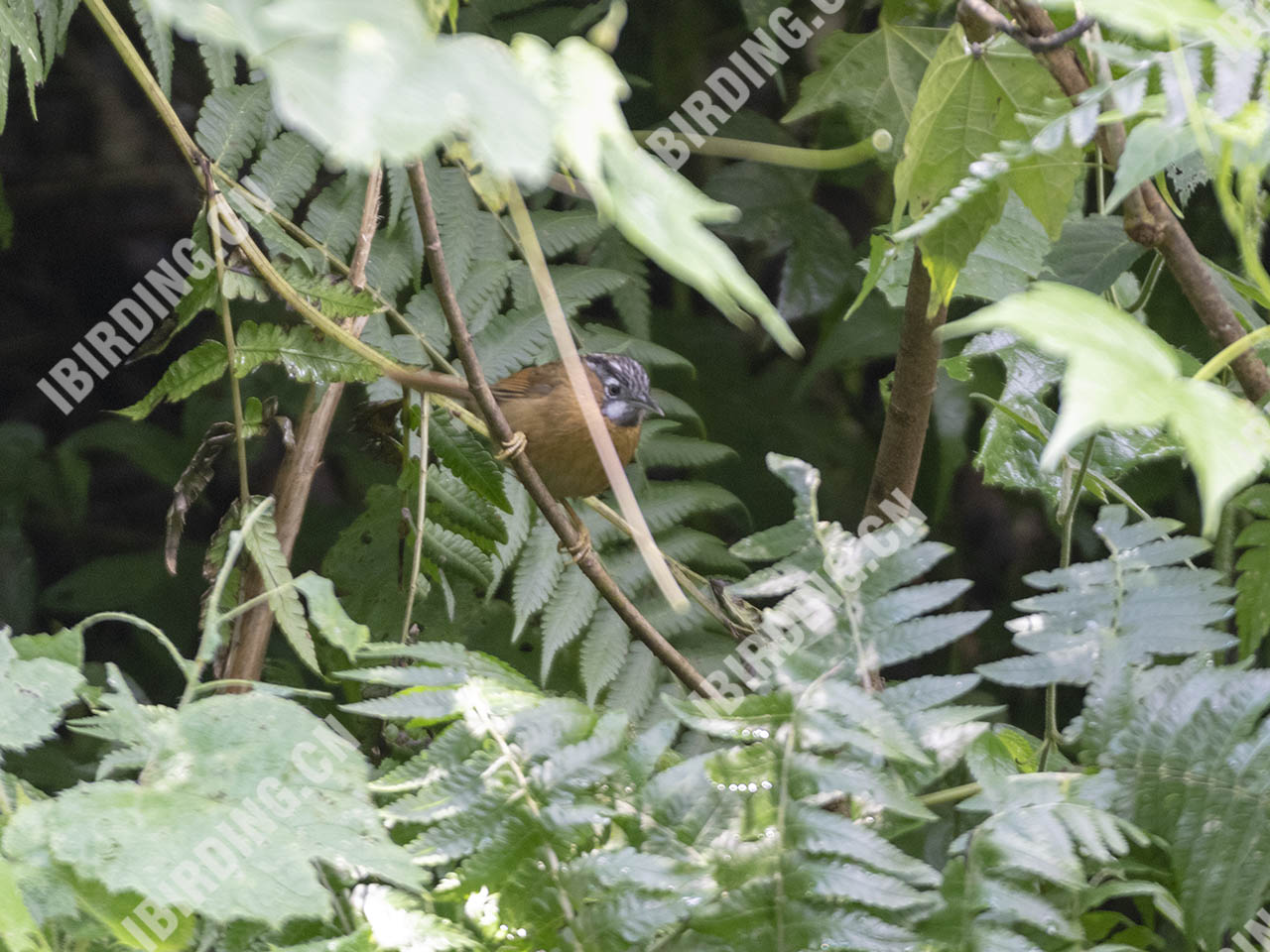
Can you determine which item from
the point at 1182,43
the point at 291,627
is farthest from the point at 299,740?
the point at 1182,43

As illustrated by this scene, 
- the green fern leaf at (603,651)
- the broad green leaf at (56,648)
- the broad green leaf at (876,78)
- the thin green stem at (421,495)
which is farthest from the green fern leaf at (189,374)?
the broad green leaf at (876,78)

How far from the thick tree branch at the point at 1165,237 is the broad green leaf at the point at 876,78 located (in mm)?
920

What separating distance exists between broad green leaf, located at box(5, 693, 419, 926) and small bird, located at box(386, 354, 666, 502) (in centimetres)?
160

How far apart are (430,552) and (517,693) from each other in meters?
0.85

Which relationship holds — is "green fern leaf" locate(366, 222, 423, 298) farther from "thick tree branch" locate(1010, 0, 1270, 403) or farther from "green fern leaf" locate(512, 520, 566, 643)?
"thick tree branch" locate(1010, 0, 1270, 403)

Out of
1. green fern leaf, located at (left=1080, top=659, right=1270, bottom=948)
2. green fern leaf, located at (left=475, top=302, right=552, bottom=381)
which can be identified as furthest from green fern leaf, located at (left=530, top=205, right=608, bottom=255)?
green fern leaf, located at (left=1080, top=659, right=1270, bottom=948)

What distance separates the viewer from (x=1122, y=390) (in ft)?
1.77

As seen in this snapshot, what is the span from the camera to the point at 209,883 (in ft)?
2.35

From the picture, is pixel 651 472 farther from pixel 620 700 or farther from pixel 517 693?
pixel 517 693

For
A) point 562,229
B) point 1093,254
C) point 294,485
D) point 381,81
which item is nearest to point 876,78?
point 562,229

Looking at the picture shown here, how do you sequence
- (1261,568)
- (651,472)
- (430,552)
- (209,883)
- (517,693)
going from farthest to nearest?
(651,472) → (430,552) → (1261,568) → (517,693) → (209,883)

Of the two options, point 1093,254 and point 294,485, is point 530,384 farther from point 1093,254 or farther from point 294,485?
point 1093,254

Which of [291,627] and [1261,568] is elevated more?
[1261,568]

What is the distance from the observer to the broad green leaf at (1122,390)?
516mm
